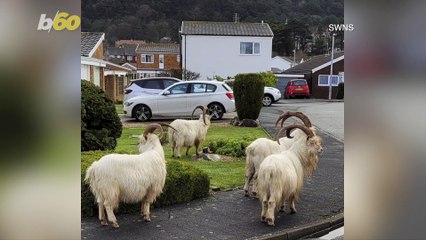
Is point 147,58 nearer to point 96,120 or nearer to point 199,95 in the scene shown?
point 199,95

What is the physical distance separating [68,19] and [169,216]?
4.15m

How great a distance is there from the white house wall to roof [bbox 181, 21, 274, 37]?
39 cm

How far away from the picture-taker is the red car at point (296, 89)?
102ft

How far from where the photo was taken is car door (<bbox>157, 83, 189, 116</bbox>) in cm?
1700

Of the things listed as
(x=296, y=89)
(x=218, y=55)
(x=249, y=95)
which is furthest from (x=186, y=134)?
(x=296, y=89)

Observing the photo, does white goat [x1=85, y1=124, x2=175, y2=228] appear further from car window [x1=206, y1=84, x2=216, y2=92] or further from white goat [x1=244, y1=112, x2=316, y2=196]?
car window [x1=206, y1=84, x2=216, y2=92]

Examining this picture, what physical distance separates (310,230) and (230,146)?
5.22 m

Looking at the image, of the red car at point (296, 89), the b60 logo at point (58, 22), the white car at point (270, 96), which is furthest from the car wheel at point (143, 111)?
the red car at point (296, 89)

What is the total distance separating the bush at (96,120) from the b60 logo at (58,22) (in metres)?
5.53

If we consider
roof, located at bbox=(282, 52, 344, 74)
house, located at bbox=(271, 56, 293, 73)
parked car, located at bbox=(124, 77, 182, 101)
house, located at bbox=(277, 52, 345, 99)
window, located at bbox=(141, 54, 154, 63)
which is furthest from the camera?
house, located at bbox=(271, 56, 293, 73)

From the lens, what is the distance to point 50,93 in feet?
7.61

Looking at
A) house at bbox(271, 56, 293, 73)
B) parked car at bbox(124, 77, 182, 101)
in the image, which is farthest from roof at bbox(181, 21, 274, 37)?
house at bbox(271, 56, 293, 73)

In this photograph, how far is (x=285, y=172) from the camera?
553 cm

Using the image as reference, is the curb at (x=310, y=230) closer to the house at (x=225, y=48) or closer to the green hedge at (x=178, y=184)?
the green hedge at (x=178, y=184)
